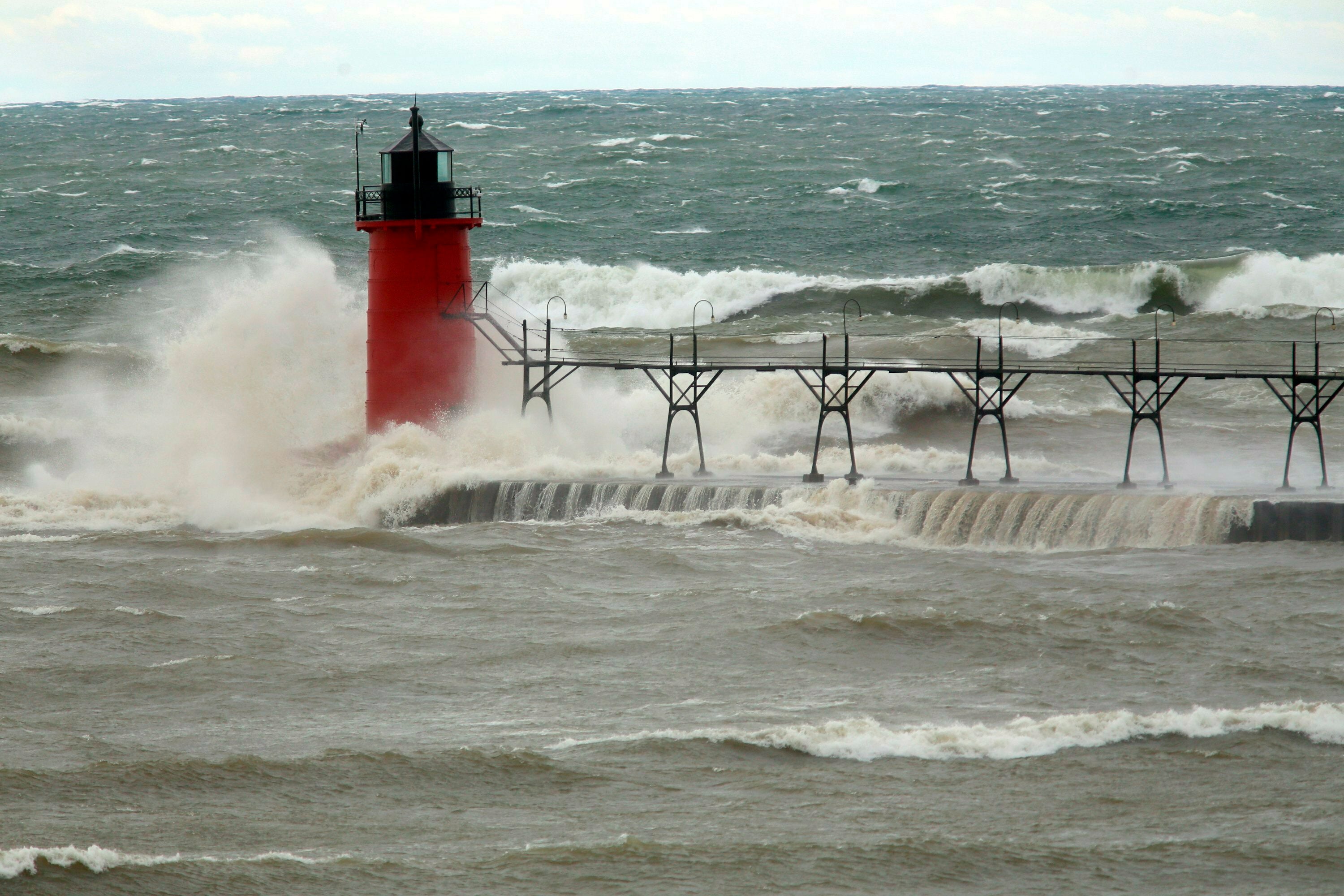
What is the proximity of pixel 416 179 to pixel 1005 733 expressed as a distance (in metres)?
14.1

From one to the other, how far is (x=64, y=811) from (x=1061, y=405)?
22496 mm

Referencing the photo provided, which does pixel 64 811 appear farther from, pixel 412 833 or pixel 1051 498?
pixel 1051 498

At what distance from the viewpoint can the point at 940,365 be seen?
30.5 metres

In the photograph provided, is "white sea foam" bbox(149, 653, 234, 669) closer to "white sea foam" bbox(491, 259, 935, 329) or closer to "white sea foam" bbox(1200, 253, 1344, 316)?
"white sea foam" bbox(491, 259, 935, 329)

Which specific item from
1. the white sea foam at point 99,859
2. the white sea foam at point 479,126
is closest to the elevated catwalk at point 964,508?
the white sea foam at point 99,859

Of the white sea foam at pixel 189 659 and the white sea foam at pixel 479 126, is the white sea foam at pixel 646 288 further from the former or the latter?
the white sea foam at pixel 479 126

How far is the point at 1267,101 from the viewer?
4363 inches

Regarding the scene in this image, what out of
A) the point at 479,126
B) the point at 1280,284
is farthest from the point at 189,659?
the point at 479,126

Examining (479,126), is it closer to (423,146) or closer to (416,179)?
(423,146)

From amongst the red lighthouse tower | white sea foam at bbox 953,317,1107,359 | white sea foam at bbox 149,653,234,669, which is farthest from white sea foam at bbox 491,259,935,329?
white sea foam at bbox 149,653,234,669

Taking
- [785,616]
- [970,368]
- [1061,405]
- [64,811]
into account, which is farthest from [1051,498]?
[64,811]

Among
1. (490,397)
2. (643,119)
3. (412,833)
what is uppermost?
(643,119)

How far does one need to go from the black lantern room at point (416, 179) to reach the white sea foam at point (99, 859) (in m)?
14.5

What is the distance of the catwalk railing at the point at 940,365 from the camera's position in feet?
69.8
